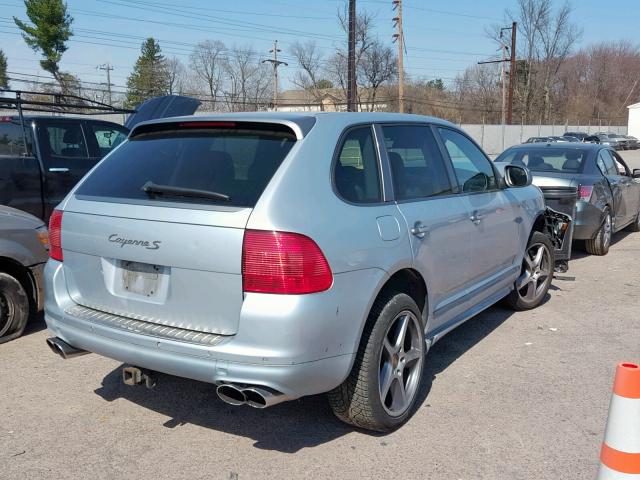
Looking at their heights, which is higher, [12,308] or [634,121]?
[634,121]

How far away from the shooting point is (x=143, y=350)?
312 centimetres

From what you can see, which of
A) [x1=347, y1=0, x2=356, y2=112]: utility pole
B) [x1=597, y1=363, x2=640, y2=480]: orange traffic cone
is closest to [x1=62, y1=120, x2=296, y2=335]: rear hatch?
[x1=597, y1=363, x2=640, y2=480]: orange traffic cone

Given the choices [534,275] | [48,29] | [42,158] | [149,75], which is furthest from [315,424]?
[149,75]

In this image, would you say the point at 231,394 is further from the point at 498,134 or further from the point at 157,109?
the point at 498,134

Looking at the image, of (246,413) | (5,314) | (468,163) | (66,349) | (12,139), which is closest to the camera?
(66,349)

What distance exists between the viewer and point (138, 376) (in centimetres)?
329

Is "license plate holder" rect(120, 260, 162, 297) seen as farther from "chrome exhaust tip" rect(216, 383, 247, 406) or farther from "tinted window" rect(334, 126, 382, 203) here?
"tinted window" rect(334, 126, 382, 203)

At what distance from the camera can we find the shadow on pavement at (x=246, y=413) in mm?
3553

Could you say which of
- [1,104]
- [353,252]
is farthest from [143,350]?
[1,104]

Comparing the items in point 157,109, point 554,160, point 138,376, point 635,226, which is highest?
point 157,109

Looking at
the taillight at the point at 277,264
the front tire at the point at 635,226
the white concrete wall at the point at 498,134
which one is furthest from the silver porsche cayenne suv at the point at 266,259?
the white concrete wall at the point at 498,134

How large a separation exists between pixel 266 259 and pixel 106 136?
626 cm

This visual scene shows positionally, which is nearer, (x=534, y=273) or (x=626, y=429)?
(x=626, y=429)

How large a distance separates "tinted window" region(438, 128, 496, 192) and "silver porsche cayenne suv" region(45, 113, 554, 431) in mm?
479
